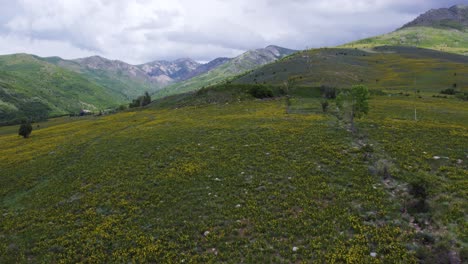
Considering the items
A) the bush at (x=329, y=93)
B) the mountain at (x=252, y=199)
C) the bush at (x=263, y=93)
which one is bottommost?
the mountain at (x=252, y=199)

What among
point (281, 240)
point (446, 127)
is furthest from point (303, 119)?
point (281, 240)

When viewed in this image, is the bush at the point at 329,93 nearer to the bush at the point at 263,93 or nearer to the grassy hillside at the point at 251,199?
the bush at the point at 263,93

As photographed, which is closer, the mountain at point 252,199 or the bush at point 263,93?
the mountain at point 252,199

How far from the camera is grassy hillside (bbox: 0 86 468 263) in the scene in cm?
1705

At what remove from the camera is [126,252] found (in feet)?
59.0

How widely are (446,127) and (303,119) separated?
68.7 ft

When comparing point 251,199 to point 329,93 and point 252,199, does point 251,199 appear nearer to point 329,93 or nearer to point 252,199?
point 252,199

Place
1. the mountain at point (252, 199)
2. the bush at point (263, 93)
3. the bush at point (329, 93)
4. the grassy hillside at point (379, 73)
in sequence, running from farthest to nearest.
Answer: the grassy hillside at point (379, 73)
the bush at point (263, 93)
the bush at point (329, 93)
the mountain at point (252, 199)

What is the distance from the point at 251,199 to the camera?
2286 cm

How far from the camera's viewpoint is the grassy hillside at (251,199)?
671 inches

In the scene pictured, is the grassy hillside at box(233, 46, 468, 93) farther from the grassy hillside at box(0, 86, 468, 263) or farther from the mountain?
the grassy hillside at box(0, 86, 468, 263)

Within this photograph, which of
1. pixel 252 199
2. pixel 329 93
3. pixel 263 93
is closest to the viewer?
pixel 252 199

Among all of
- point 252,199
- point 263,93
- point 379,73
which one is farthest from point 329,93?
point 379,73

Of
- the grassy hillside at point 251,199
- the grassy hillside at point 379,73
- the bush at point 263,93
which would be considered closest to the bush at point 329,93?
the bush at point 263,93
